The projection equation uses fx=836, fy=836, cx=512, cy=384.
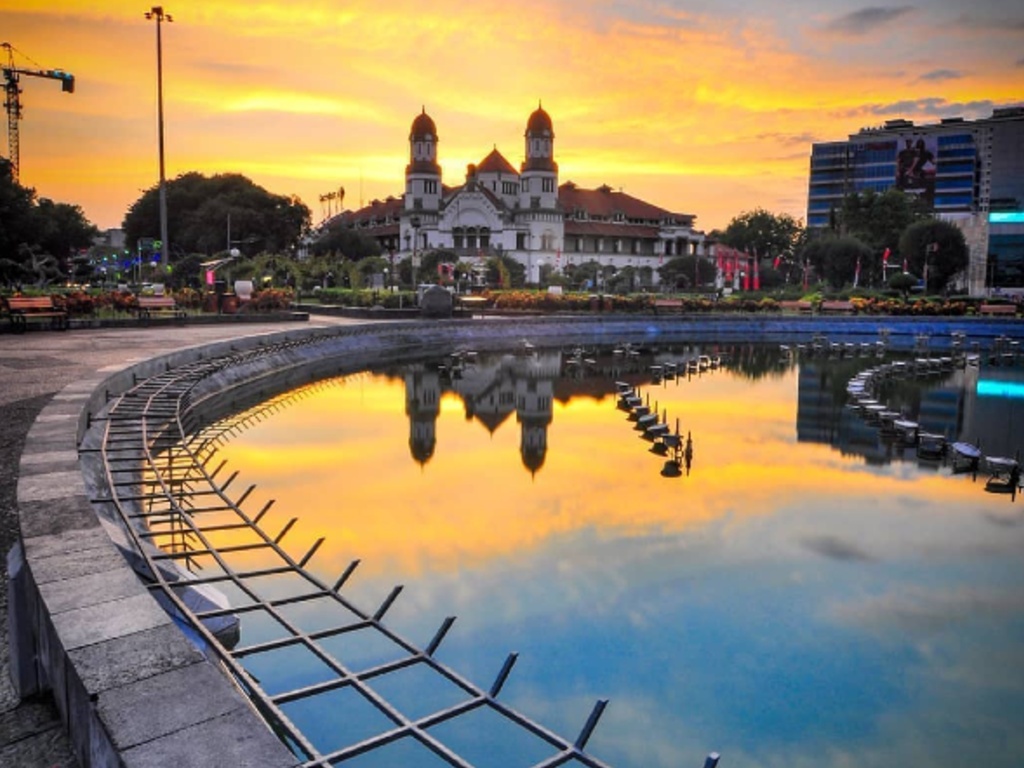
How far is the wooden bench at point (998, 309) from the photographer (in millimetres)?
51875

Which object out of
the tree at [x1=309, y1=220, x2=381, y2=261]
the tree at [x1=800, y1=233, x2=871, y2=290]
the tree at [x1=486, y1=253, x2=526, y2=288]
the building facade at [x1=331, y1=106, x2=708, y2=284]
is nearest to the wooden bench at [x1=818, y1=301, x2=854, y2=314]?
the tree at [x1=800, y1=233, x2=871, y2=290]

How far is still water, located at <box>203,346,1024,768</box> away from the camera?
721 cm

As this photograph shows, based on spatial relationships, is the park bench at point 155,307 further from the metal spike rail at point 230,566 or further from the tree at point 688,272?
the tree at point 688,272

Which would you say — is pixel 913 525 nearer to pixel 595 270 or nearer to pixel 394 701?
pixel 394 701

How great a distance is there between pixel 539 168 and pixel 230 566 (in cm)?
8805

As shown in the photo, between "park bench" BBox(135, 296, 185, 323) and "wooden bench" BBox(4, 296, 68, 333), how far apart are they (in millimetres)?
3330

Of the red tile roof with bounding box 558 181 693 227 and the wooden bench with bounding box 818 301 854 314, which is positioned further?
the red tile roof with bounding box 558 181 693 227

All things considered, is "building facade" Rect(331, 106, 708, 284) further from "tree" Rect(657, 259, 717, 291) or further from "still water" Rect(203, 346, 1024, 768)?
"still water" Rect(203, 346, 1024, 768)

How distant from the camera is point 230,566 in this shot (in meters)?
9.60

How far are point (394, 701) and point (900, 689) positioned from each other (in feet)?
15.3

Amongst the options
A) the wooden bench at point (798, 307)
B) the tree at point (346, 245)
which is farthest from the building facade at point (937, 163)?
the tree at point (346, 245)

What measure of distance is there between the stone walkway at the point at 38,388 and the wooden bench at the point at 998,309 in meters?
40.1

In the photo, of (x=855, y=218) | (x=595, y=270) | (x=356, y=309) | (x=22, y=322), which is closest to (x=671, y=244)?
(x=855, y=218)

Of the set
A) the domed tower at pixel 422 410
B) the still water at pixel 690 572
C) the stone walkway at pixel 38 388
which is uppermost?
the stone walkway at pixel 38 388
